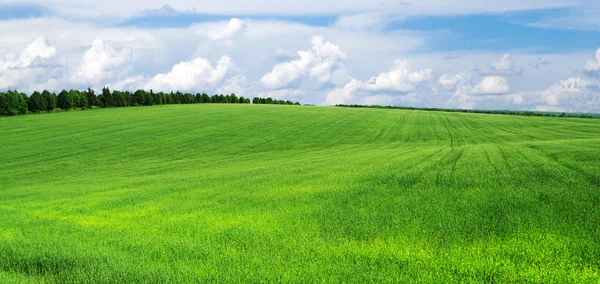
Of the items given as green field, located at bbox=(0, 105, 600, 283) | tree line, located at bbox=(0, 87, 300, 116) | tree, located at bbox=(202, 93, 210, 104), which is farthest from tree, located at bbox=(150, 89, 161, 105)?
green field, located at bbox=(0, 105, 600, 283)

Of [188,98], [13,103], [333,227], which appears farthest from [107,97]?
[333,227]

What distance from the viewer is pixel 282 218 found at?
1019cm

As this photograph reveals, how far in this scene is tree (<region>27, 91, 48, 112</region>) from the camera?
87375 mm

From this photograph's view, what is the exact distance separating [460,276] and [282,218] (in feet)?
15.0

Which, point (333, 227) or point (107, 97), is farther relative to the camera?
point (107, 97)

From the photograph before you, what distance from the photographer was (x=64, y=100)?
95.1 m

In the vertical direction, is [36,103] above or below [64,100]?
below

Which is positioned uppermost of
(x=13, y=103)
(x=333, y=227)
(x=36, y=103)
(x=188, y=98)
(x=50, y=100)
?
(x=188, y=98)

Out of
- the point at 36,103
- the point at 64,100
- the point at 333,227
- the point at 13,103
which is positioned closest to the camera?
the point at 333,227

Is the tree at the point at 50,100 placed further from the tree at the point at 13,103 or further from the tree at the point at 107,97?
the tree at the point at 107,97

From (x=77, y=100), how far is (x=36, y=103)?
10.9 m

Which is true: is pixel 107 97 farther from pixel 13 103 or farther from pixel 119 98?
pixel 13 103

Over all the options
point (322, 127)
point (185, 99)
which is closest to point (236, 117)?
point (322, 127)

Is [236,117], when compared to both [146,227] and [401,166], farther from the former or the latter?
[146,227]
